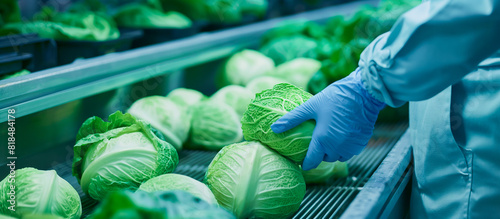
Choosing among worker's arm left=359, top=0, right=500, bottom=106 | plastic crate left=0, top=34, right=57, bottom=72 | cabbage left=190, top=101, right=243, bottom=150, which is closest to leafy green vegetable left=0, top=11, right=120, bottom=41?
plastic crate left=0, top=34, right=57, bottom=72

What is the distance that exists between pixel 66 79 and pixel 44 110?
0.17 meters

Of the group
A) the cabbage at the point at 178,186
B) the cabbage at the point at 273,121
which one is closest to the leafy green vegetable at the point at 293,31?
the cabbage at the point at 273,121

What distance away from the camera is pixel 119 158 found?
176 cm

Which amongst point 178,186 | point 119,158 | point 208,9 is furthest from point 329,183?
point 208,9

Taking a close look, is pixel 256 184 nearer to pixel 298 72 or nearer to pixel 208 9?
pixel 298 72

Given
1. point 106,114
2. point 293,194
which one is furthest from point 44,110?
point 293,194

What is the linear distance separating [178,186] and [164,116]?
0.89 meters

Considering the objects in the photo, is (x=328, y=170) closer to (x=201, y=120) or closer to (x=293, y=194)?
(x=293, y=194)

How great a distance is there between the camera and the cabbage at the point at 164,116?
2369 mm

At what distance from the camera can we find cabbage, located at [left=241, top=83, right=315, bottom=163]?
5.77 feet

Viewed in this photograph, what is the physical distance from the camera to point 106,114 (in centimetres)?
238

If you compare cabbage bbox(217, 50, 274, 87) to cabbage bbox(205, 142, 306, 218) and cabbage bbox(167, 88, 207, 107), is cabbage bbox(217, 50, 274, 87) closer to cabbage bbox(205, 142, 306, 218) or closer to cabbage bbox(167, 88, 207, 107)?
cabbage bbox(167, 88, 207, 107)

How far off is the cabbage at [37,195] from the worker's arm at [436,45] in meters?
1.25

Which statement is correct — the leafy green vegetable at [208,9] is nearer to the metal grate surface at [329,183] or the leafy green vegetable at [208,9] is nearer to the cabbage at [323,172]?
the metal grate surface at [329,183]
